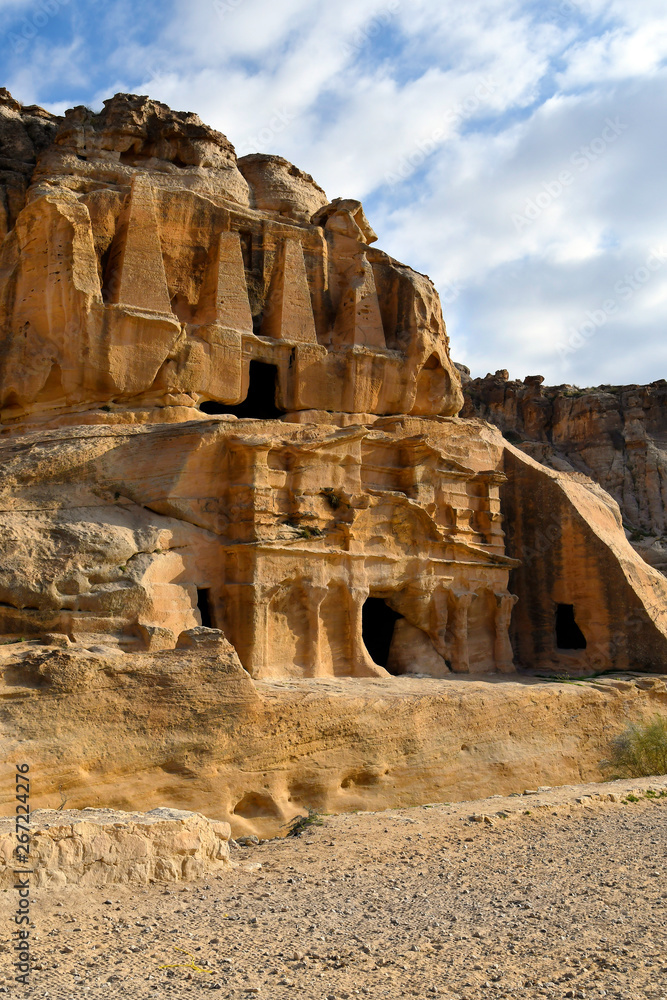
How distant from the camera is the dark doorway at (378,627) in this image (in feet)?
84.7

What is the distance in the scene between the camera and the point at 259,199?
28.5m

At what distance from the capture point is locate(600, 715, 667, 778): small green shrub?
2025 cm

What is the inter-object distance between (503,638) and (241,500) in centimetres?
865

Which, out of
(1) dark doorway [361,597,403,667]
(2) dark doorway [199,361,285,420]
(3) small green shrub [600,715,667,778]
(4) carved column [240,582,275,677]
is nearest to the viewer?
(4) carved column [240,582,275,677]

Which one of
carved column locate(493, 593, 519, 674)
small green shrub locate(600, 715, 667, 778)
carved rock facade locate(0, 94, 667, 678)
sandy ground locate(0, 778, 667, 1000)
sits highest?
carved rock facade locate(0, 94, 667, 678)

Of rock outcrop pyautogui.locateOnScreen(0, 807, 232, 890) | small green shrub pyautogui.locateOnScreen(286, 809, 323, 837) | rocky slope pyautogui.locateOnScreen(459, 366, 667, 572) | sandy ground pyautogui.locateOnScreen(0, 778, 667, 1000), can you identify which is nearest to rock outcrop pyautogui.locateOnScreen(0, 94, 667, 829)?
small green shrub pyautogui.locateOnScreen(286, 809, 323, 837)

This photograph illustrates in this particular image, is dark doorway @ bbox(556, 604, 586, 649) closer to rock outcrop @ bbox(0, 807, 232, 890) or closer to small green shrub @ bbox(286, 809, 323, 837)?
small green shrub @ bbox(286, 809, 323, 837)

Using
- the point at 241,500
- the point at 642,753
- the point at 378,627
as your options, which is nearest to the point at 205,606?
the point at 241,500

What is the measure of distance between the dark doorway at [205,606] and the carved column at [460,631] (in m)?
6.93

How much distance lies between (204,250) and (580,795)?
54.0 ft

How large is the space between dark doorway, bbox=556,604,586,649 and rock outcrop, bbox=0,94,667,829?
0.09m

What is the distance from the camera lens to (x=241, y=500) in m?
20.9

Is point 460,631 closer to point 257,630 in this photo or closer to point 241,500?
point 257,630

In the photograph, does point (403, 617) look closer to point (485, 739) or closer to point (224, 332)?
point (485, 739)
